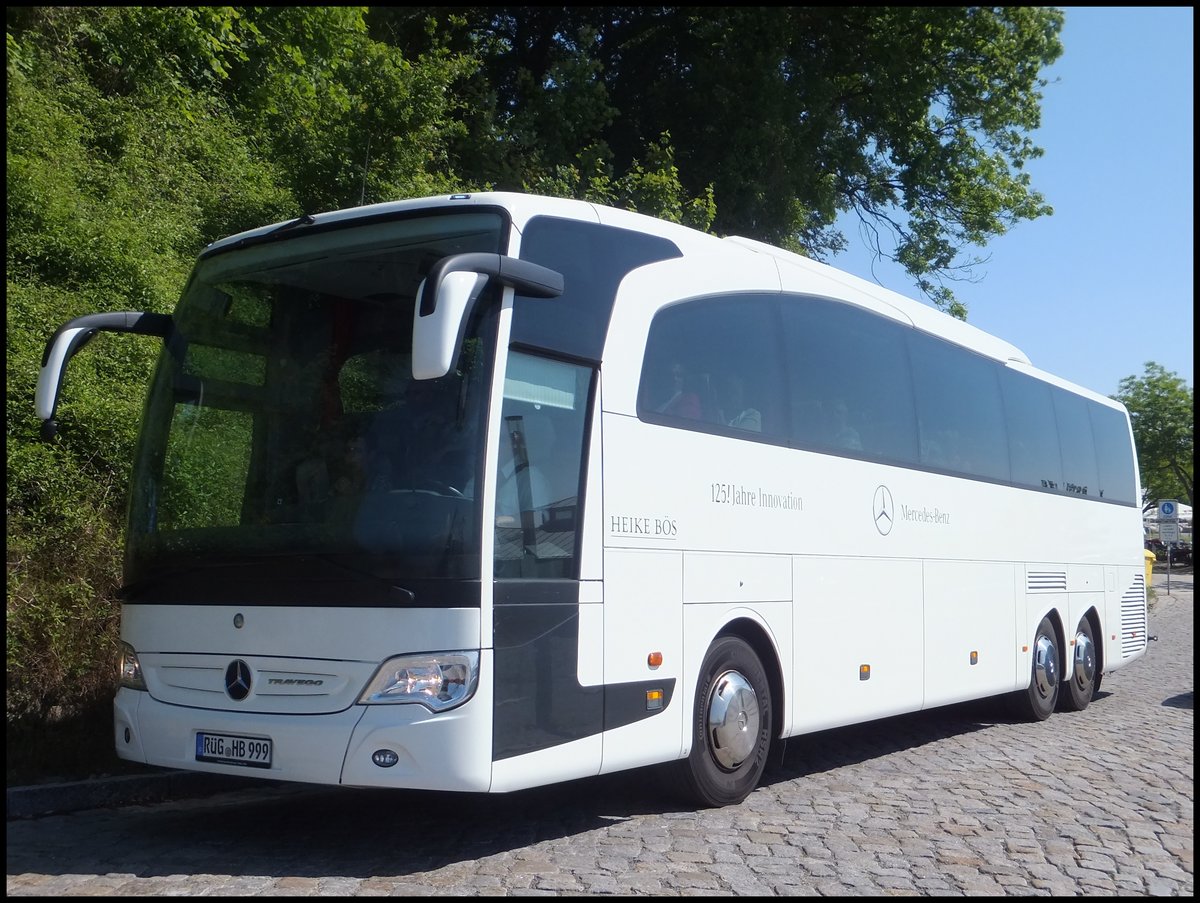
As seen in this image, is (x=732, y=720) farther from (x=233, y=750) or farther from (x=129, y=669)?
A: (x=129, y=669)

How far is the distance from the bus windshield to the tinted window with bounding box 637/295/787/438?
4.80 ft

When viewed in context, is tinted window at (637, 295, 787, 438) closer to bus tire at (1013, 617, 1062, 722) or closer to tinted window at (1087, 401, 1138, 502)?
bus tire at (1013, 617, 1062, 722)

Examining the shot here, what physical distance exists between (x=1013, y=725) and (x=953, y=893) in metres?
7.74

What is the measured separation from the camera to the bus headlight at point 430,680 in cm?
624

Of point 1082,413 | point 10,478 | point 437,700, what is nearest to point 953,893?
point 437,700

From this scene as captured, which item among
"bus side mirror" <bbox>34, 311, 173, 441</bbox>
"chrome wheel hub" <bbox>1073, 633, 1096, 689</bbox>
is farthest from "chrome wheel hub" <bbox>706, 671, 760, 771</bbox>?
"chrome wheel hub" <bbox>1073, 633, 1096, 689</bbox>

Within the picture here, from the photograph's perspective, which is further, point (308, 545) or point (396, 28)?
point (396, 28)

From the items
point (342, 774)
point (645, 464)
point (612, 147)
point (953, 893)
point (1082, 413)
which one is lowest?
point (953, 893)

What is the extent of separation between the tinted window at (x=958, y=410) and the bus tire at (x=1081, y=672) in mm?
2811

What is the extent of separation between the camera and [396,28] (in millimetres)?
19609

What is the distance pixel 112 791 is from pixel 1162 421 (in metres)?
63.5

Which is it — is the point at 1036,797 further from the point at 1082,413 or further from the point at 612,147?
the point at 612,147

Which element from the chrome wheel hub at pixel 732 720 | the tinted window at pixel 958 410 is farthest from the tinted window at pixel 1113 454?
the chrome wheel hub at pixel 732 720

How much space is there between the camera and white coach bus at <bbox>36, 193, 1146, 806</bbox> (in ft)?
20.8
